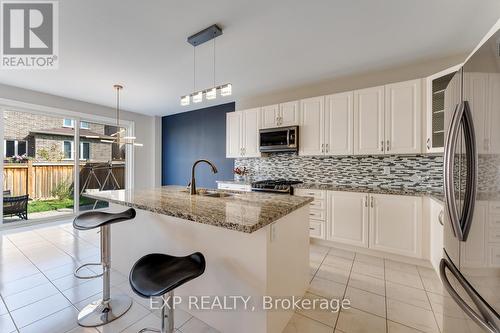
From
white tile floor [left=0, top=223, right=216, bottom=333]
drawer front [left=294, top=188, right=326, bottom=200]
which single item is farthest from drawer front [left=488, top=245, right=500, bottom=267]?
drawer front [left=294, top=188, right=326, bottom=200]

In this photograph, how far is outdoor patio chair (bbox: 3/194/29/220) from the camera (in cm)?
372

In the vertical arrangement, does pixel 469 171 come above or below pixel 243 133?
below

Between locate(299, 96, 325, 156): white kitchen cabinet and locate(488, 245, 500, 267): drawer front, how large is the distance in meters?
2.55

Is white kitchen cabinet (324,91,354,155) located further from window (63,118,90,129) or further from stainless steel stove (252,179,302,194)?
window (63,118,90,129)

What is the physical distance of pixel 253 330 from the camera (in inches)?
55.5

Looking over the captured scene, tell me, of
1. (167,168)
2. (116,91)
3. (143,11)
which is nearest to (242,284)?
(143,11)

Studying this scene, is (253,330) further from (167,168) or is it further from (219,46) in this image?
(167,168)

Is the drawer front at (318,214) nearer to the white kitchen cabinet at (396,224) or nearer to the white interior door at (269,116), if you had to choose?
the white kitchen cabinet at (396,224)

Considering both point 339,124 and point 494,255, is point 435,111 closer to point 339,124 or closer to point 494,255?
point 339,124

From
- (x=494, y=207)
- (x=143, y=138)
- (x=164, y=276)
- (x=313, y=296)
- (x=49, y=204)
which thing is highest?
(x=143, y=138)

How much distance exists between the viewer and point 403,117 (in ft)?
8.91

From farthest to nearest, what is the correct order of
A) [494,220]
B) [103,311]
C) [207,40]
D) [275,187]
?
[275,187]
[207,40]
[103,311]
[494,220]

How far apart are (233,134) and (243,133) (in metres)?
0.26

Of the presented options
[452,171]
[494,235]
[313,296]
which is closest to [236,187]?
[313,296]
